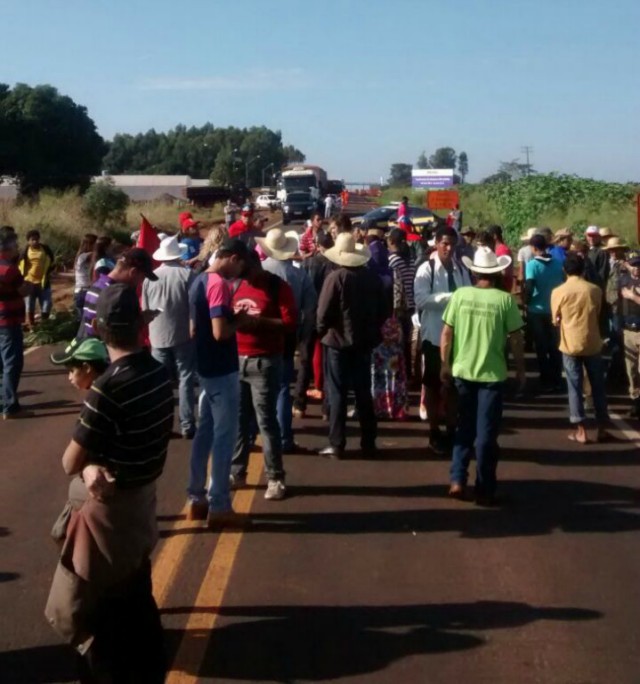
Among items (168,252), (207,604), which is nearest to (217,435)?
(207,604)

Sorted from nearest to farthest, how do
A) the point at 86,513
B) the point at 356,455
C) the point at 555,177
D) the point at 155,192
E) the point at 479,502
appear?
the point at 86,513
the point at 479,502
the point at 356,455
the point at 555,177
the point at 155,192

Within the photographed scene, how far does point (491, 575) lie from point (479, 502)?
157 centimetres

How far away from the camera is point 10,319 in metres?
11.5

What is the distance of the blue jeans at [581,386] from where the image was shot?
1040cm

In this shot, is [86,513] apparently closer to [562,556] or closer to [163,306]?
[562,556]

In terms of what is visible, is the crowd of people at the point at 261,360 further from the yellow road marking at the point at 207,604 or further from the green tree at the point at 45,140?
the green tree at the point at 45,140

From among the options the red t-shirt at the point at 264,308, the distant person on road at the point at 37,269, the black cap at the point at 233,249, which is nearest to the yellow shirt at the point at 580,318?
the red t-shirt at the point at 264,308

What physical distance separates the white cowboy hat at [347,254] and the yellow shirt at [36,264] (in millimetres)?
9988

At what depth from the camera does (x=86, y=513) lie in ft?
14.4

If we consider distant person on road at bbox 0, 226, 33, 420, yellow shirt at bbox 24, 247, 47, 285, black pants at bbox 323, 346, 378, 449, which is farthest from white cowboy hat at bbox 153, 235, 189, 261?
yellow shirt at bbox 24, 247, 47, 285

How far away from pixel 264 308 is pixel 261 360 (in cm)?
39

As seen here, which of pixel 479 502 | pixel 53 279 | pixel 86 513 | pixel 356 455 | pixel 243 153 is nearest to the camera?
pixel 86 513

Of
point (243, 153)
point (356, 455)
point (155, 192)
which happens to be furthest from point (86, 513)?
point (243, 153)

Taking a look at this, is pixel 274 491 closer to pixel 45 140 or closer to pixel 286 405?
pixel 286 405
